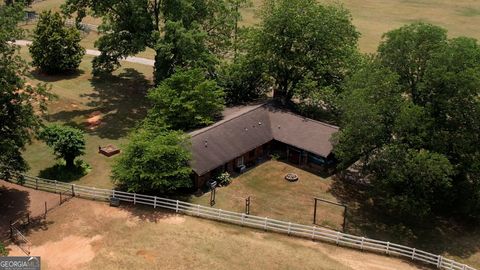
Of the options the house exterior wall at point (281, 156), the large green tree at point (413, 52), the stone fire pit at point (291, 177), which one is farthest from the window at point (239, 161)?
the large green tree at point (413, 52)

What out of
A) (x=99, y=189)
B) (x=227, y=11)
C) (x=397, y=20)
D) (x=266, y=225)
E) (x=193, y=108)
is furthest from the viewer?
(x=397, y=20)

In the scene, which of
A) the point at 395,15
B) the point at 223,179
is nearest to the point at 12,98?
the point at 223,179

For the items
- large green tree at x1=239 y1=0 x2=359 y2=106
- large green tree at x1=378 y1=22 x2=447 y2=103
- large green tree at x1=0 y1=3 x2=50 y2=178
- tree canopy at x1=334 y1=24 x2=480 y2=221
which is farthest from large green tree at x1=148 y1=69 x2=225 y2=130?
large green tree at x1=378 y1=22 x2=447 y2=103

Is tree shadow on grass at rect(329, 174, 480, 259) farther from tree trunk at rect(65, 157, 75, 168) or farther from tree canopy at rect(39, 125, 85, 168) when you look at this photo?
tree trunk at rect(65, 157, 75, 168)

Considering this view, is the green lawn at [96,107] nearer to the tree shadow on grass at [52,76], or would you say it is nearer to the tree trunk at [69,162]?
the tree shadow on grass at [52,76]

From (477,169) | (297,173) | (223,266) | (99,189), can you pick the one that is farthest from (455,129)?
(99,189)

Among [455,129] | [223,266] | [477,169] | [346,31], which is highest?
[346,31]

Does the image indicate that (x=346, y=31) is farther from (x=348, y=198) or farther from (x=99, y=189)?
(x=99, y=189)

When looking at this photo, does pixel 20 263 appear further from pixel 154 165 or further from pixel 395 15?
pixel 395 15
